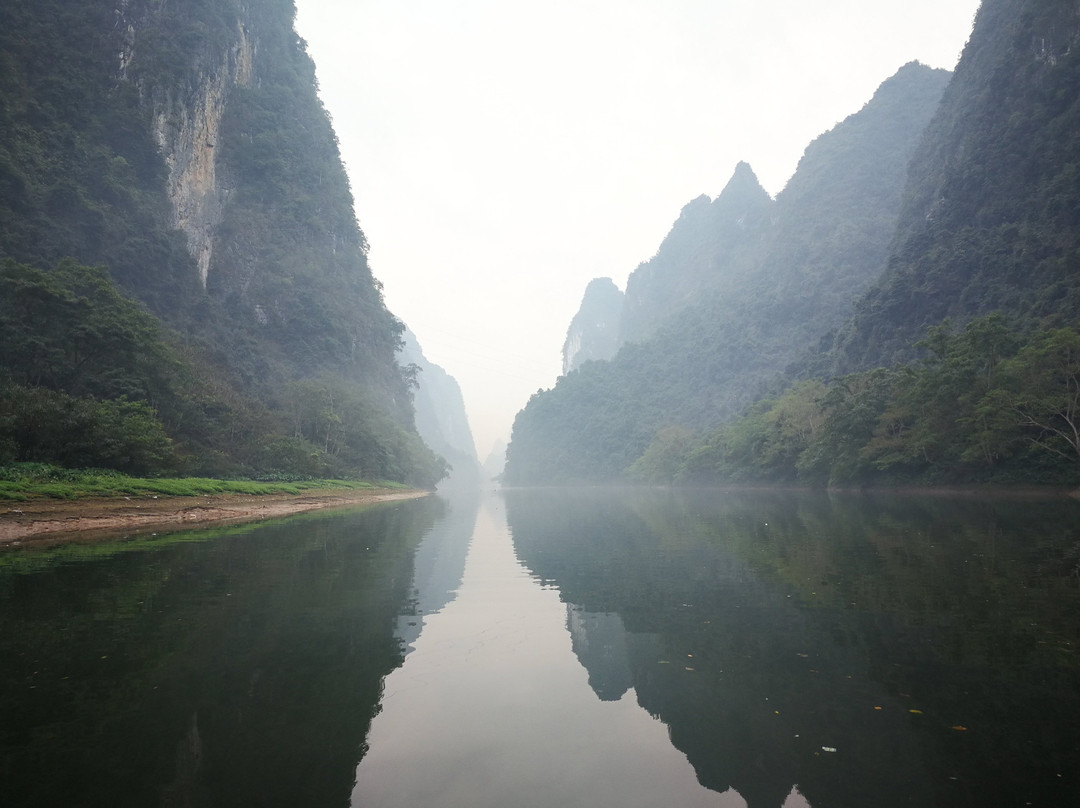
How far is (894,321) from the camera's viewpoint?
7075 centimetres

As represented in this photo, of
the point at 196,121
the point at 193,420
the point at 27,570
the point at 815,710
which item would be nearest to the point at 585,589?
the point at 815,710

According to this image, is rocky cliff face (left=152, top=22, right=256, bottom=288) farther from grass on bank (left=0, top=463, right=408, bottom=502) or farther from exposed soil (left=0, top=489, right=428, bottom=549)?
exposed soil (left=0, top=489, right=428, bottom=549)

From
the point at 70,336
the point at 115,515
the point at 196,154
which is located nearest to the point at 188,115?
the point at 196,154

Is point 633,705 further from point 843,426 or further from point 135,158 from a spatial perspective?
point 135,158

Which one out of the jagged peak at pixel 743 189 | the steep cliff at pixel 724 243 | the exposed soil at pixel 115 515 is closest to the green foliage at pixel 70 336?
the exposed soil at pixel 115 515

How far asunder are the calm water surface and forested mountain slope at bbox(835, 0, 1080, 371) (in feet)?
168

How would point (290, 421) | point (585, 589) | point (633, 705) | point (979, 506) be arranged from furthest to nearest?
point (290, 421) → point (979, 506) → point (585, 589) → point (633, 705)

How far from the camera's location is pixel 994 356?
34.9m

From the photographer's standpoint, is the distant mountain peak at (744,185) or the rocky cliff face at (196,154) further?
the distant mountain peak at (744,185)

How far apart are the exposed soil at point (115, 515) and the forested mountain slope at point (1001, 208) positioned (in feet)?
185

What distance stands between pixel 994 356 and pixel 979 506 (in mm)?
13682

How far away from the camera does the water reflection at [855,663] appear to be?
4195mm

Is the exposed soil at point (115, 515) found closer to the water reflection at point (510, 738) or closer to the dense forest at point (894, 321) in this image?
the water reflection at point (510, 738)

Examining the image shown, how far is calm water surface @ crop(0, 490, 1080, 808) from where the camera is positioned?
4.07 metres
